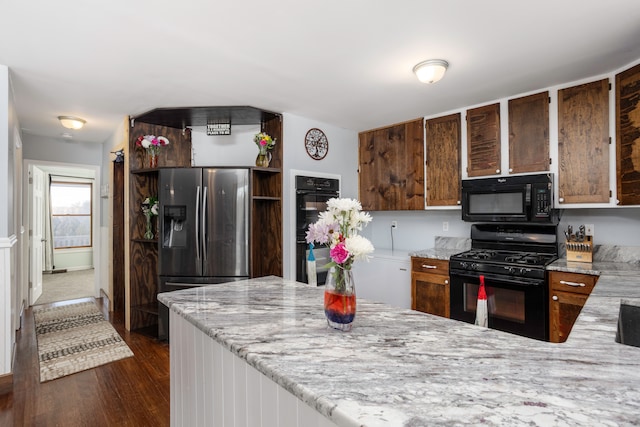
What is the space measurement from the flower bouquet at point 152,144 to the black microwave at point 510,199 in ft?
10.5

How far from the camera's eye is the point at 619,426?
59 cm

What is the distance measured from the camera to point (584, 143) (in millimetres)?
2648

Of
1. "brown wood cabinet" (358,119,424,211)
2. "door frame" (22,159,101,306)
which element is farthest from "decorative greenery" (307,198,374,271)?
"door frame" (22,159,101,306)

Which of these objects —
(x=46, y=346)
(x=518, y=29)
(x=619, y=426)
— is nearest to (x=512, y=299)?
(x=518, y=29)

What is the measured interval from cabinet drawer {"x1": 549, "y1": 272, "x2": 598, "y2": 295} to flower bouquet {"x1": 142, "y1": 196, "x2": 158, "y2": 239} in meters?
3.74

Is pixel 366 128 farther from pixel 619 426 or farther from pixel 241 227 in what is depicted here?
pixel 619 426

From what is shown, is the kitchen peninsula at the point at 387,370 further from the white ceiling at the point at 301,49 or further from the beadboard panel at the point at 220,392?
the white ceiling at the point at 301,49

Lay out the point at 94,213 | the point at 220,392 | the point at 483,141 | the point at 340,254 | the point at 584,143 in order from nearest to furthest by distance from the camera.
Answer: the point at 340,254, the point at 220,392, the point at 584,143, the point at 483,141, the point at 94,213

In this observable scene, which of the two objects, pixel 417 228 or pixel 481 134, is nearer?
pixel 481 134

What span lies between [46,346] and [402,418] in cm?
397

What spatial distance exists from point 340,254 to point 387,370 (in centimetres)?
34

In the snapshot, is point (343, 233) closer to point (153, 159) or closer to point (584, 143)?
point (584, 143)

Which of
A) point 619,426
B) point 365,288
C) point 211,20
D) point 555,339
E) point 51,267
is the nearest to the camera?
point 619,426

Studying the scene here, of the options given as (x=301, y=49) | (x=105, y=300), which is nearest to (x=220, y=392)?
(x=301, y=49)
